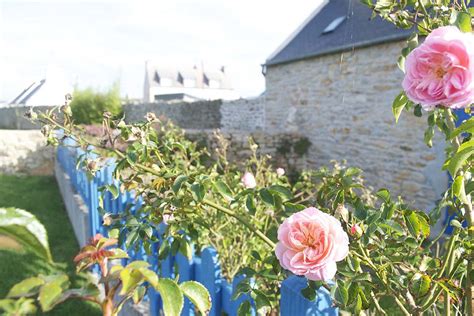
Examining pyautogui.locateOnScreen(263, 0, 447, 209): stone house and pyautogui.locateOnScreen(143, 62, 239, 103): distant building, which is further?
pyautogui.locateOnScreen(143, 62, 239, 103): distant building

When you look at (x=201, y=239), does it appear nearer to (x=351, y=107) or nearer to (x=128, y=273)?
(x=128, y=273)

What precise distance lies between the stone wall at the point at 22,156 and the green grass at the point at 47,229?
0.74 m

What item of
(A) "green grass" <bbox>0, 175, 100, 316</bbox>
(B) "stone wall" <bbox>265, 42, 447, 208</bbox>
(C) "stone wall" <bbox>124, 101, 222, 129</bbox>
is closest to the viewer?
(A) "green grass" <bbox>0, 175, 100, 316</bbox>

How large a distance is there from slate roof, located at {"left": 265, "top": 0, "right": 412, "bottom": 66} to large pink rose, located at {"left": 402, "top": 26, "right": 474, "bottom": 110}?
20.5 feet

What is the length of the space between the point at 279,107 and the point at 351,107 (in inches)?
117

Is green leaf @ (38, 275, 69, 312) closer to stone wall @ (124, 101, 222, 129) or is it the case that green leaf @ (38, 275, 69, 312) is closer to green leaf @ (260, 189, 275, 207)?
green leaf @ (260, 189, 275, 207)

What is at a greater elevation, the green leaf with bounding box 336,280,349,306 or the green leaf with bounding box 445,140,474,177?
the green leaf with bounding box 445,140,474,177

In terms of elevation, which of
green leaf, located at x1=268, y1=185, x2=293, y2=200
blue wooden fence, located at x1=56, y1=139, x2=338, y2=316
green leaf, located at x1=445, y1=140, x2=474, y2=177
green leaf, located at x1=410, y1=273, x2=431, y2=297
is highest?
green leaf, located at x1=445, y1=140, x2=474, y2=177

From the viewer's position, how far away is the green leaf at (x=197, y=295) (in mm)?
734

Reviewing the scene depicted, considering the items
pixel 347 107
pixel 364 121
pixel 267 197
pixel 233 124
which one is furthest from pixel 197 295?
pixel 233 124

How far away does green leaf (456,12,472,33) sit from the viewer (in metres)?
1.15

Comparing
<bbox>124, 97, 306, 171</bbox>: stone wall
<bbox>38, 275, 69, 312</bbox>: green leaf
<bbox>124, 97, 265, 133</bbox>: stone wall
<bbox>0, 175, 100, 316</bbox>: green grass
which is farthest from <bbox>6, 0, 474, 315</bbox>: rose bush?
<bbox>124, 97, 265, 133</bbox>: stone wall

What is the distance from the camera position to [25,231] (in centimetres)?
59

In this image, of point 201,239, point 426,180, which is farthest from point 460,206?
point 426,180
